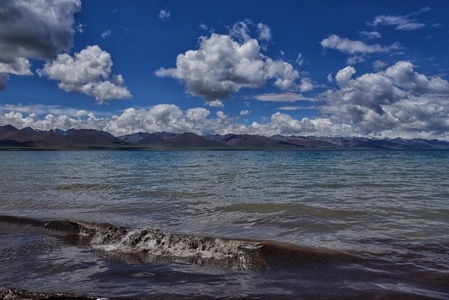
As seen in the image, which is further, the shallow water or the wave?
the wave

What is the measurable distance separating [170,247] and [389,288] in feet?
18.6

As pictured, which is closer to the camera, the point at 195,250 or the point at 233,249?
the point at 233,249

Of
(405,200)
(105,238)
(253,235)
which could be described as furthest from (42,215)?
(405,200)

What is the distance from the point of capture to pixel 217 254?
951 centimetres

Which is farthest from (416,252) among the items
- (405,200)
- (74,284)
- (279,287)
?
(405,200)

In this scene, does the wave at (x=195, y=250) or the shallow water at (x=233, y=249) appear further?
the wave at (x=195, y=250)

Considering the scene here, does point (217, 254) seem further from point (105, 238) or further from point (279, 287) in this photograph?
point (105, 238)

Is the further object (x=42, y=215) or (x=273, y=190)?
(x=273, y=190)

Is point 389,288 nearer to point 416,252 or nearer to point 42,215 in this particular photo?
point 416,252

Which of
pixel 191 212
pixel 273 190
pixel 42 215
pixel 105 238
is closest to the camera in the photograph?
pixel 105 238

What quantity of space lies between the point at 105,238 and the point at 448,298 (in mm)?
9057

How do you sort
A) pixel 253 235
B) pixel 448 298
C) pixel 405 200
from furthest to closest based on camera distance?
pixel 405 200 < pixel 253 235 < pixel 448 298

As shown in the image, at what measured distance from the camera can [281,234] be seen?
12094 mm

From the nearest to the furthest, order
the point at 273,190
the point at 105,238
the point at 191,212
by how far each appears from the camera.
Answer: the point at 105,238 → the point at 191,212 → the point at 273,190
